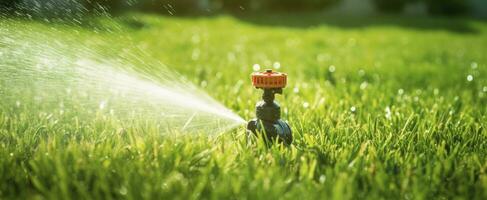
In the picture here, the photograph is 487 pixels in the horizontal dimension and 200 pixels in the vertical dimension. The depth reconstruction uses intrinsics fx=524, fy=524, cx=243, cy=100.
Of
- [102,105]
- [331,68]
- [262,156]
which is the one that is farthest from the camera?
[331,68]

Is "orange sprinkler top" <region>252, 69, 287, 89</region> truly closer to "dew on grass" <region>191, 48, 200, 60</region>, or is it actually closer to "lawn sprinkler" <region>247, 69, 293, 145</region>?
"lawn sprinkler" <region>247, 69, 293, 145</region>

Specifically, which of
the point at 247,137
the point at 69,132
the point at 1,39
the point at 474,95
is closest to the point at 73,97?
the point at 1,39

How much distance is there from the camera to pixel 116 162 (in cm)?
158

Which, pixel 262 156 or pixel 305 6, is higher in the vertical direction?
pixel 305 6

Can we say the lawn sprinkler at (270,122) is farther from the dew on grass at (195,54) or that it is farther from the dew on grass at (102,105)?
the dew on grass at (195,54)

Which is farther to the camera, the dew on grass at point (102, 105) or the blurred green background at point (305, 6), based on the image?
the blurred green background at point (305, 6)

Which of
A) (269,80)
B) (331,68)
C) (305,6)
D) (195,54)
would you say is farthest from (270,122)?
(305,6)

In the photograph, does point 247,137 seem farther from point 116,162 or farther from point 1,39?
point 1,39

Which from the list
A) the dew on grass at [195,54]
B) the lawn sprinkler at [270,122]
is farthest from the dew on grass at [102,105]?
the dew on grass at [195,54]

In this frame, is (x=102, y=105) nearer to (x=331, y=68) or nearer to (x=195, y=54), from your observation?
(x=331, y=68)

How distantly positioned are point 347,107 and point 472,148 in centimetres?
82

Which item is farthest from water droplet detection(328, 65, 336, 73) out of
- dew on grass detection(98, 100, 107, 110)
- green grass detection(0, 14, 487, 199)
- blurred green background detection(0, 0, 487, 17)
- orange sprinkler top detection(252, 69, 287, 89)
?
blurred green background detection(0, 0, 487, 17)

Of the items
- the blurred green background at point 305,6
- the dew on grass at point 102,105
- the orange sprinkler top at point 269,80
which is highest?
the blurred green background at point 305,6

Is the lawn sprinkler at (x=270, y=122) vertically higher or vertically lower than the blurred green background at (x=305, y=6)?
lower
